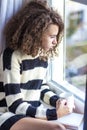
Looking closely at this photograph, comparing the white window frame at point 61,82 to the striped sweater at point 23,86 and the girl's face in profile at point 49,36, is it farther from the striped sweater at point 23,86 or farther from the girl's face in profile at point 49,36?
the girl's face in profile at point 49,36

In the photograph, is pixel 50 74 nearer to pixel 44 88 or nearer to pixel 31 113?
pixel 44 88

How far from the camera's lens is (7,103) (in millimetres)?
1243

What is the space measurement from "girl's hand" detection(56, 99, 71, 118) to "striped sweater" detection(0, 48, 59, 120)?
0.02 m

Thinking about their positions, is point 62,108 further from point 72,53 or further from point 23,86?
point 72,53

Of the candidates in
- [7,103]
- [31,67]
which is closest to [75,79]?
[31,67]

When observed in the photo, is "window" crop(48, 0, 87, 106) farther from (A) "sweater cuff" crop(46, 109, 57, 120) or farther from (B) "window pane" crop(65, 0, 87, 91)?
(A) "sweater cuff" crop(46, 109, 57, 120)

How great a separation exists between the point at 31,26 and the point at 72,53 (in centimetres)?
31

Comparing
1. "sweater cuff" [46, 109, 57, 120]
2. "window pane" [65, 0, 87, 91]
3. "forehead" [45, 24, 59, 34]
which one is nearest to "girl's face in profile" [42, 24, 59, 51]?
"forehead" [45, 24, 59, 34]

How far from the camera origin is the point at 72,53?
1428 millimetres

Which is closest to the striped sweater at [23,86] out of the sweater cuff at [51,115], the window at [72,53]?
the sweater cuff at [51,115]

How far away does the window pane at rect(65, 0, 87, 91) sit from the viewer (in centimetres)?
133

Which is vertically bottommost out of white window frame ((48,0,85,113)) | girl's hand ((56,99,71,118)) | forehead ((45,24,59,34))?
girl's hand ((56,99,71,118))

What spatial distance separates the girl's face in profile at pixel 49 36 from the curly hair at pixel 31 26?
0.01m

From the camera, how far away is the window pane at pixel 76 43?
→ 1328 mm
